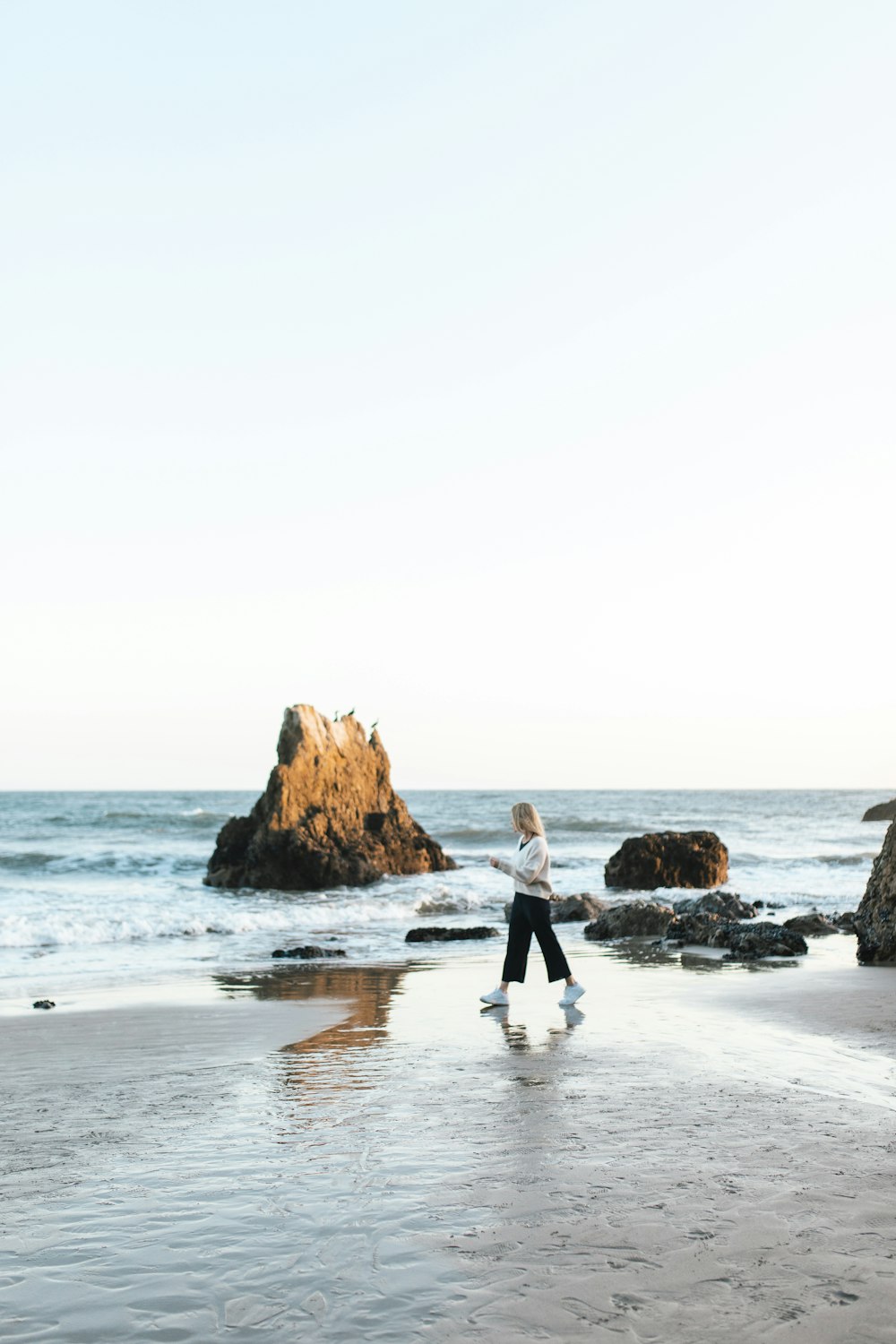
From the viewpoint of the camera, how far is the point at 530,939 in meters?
9.73

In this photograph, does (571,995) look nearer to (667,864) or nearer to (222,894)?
(222,894)

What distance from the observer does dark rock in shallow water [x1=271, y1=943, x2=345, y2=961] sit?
1418 centimetres

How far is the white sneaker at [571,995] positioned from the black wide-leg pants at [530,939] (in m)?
0.12

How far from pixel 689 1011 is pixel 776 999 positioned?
3.77ft

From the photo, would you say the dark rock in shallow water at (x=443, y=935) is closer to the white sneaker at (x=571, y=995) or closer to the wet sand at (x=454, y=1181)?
the white sneaker at (x=571, y=995)

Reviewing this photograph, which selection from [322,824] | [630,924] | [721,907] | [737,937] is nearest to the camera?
[737,937]

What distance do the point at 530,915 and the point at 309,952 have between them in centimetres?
532

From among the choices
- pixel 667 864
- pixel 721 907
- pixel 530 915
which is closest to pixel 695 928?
pixel 721 907

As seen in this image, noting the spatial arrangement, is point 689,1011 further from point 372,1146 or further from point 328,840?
A: point 328,840

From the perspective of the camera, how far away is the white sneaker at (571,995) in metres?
9.44

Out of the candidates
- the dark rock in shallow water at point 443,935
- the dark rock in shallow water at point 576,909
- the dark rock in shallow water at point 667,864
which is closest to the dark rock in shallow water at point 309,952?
the dark rock in shallow water at point 443,935

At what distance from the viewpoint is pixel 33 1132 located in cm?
556

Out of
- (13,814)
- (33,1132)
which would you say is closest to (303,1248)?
(33,1132)

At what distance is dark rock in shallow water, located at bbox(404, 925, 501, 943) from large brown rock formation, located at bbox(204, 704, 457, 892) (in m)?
11.9
